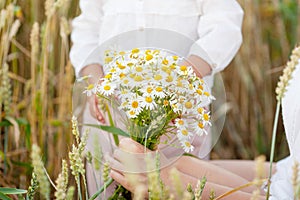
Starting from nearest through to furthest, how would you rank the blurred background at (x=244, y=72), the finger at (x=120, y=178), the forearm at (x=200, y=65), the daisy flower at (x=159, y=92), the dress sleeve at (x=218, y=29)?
the daisy flower at (x=159, y=92), the finger at (x=120, y=178), the forearm at (x=200, y=65), the dress sleeve at (x=218, y=29), the blurred background at (x=244, y=72)

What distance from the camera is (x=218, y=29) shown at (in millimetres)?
1209

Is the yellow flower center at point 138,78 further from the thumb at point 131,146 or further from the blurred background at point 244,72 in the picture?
the blurred background at point 244,72

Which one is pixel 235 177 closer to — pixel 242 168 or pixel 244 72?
pixel 242 168

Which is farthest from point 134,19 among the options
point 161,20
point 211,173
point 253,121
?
point 253,121

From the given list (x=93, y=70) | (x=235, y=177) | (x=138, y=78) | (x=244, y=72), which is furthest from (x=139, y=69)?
(x=244, y=72)

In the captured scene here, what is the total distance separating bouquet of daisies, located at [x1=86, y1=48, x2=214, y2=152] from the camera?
30.4 inches

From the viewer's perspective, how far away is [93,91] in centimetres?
85

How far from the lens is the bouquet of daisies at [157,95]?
0.77 m

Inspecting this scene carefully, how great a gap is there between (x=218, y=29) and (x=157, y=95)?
0.49 metres

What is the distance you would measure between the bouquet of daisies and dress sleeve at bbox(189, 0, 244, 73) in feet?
1.32

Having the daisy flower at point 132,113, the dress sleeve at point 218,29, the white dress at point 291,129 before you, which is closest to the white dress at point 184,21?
the dress sleeve at point 218,29

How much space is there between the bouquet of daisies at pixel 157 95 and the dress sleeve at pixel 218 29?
40cm

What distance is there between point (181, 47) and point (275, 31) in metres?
1.33

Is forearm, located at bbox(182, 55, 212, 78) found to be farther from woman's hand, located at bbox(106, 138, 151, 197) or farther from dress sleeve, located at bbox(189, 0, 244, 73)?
woman's hand, located at bbox(106, 138, 151, 197)
